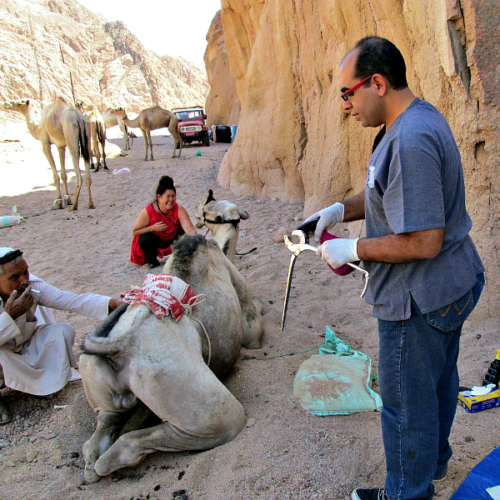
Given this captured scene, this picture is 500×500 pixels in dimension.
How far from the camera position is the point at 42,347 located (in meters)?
2.99

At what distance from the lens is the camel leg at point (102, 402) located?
2221 millimetres

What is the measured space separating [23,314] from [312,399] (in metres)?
1.94

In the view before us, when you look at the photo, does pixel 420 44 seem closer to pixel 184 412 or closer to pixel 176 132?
pixel 184 412

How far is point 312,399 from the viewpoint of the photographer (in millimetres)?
2748

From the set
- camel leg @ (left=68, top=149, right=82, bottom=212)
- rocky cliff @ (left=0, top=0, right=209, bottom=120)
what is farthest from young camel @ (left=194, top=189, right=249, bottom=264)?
rocky cliff @ (left=0, top=0, right=209, bottom=120)

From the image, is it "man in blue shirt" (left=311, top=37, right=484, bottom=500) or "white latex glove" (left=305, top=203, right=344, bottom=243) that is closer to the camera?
"man in blue shirt" (left=311, top=37, right=484, bottom=500)

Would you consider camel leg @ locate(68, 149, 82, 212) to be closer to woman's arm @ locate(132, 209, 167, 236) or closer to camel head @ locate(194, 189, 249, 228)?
woman's arm @ locate(132, 209, 167, 236)

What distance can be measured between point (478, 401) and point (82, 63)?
52669 millimetres

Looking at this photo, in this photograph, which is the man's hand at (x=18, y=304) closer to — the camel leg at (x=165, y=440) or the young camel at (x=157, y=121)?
the camel leg at (x=165, y=440)

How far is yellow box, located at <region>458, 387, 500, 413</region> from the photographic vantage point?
2.59 meters

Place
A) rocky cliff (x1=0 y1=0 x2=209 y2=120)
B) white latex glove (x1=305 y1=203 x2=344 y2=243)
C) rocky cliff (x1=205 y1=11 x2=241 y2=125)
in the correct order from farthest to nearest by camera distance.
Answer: rocky cliff (x1=0 y1=0 x2=209 y2=120), rocky cliff (x1=205 y1=11 x2=241 y2=125), white latex glove (x1=305 y1=203 x2=344 y2=243)

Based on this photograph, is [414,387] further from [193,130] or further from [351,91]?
[193,130]

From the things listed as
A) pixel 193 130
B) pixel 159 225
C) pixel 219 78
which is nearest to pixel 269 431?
pixel 159 225

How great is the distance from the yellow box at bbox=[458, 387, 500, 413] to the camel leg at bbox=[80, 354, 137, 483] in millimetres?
1906
